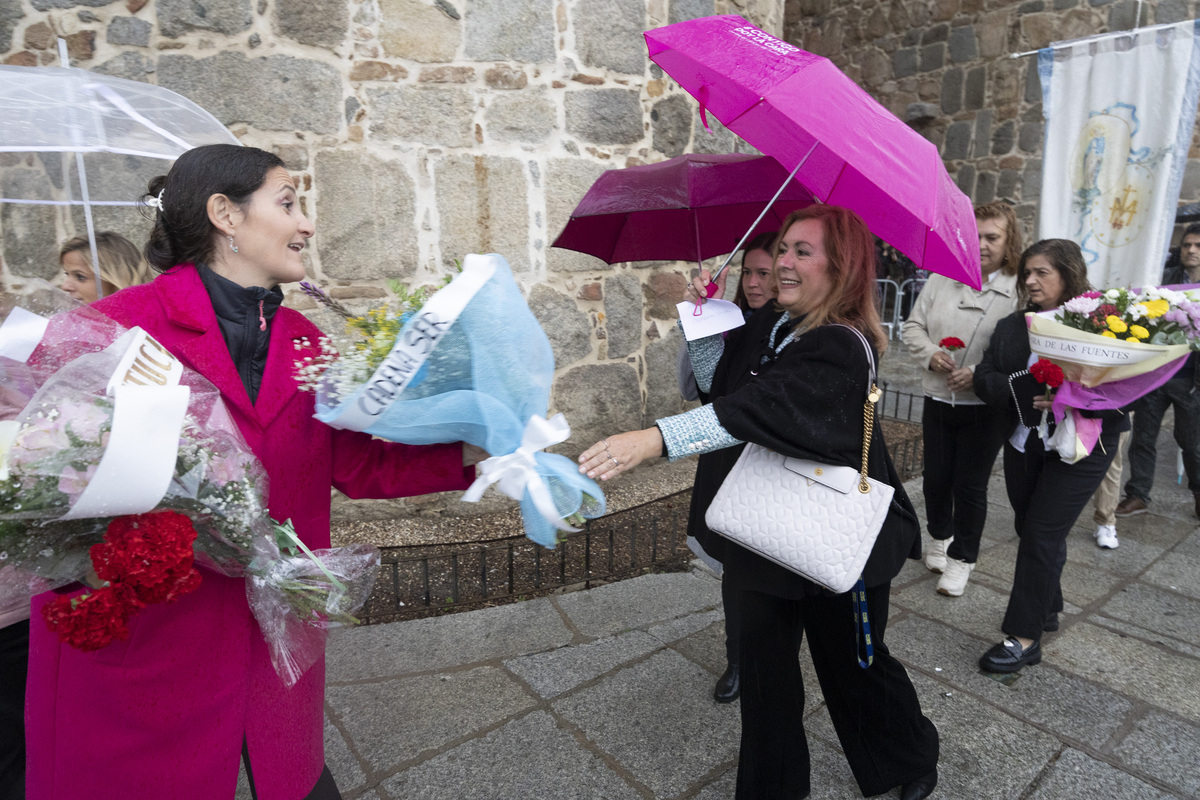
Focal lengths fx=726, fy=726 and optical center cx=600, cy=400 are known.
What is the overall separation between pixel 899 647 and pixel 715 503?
72.5 inches

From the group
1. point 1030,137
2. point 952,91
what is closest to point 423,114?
point 1030,137

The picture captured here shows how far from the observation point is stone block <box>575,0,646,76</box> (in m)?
4.76

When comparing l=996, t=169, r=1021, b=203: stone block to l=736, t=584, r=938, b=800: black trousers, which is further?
l=996, t=169, r=1021, b=203: stone block

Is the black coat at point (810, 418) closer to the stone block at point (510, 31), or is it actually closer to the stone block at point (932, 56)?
the stone block at point (510, 31)

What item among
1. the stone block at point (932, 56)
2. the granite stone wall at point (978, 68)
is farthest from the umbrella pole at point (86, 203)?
the stone block at point (932, 56)

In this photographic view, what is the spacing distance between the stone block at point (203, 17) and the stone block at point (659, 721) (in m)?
3.74

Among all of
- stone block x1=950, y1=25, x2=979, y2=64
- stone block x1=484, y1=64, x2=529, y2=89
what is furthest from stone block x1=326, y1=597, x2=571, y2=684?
stone block x1=950, y1=25, x2=979, y2=64

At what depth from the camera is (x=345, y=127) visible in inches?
168

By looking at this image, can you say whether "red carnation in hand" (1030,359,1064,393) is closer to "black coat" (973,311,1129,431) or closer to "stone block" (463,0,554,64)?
"black coat" (973,311,1129,431)

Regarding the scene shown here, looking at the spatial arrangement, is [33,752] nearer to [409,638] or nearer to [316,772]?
[316,772]

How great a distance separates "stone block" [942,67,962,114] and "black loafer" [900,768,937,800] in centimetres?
1033

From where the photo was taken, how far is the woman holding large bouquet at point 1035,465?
124 inches

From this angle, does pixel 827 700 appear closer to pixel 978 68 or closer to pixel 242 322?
pixel 242 322

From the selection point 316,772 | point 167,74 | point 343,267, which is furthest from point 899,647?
point 167,74
